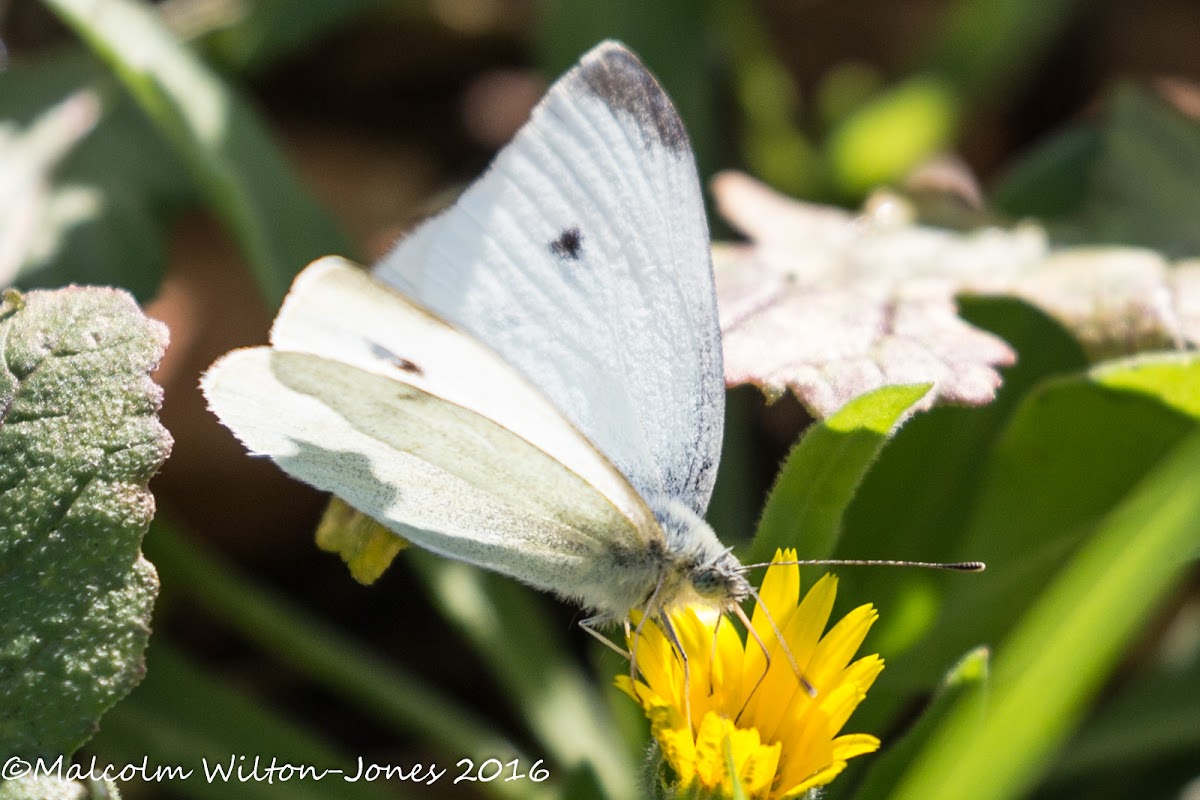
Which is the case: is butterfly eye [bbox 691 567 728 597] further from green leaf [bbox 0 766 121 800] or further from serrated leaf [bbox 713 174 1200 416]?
green leaf [bbox 0 766 121 800]

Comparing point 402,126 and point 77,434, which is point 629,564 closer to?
point 77,434

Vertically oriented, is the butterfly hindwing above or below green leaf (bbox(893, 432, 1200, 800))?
above

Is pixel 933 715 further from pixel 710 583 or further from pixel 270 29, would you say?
pixel 270 29

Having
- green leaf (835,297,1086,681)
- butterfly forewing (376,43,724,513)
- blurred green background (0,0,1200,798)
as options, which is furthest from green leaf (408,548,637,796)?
butterfly forewing (376,43,724,513)

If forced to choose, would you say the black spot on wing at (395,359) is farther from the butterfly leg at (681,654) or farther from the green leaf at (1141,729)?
the green leaf at (1141,729)

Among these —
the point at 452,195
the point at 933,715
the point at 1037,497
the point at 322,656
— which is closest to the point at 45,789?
the point at 322,656

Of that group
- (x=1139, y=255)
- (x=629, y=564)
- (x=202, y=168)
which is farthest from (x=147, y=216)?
(x=1139, y=255)
